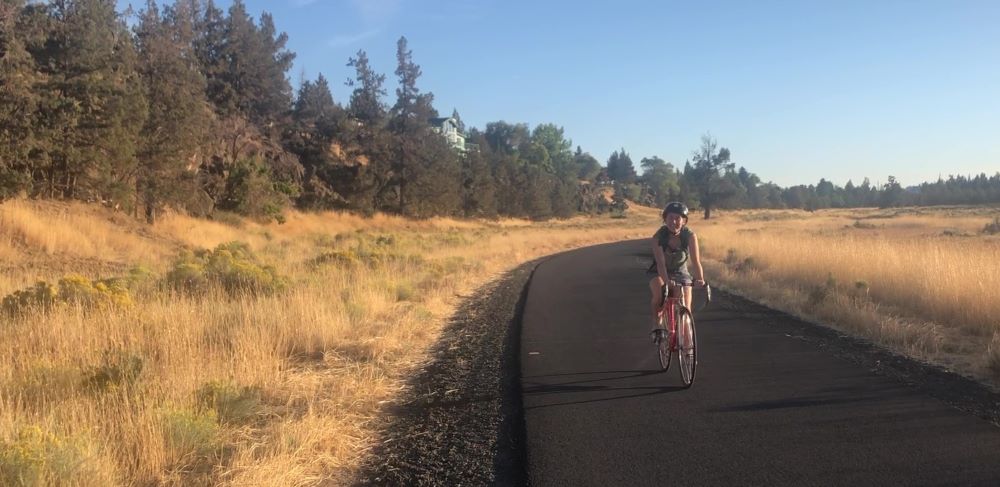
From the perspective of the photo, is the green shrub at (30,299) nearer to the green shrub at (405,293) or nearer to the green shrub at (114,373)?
the green shrub at (114,373)

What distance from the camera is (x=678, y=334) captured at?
22.4ft

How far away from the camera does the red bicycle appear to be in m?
6.64

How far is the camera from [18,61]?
20047mm

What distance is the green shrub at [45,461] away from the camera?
3.59 meters

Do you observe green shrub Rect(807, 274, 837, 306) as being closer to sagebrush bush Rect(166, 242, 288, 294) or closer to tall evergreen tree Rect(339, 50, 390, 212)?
sagebrush bush Rect(166, 242, 288, 294)

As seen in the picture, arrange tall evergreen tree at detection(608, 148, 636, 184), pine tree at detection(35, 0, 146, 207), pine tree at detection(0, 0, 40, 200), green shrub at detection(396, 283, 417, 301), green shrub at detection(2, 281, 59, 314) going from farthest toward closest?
tall evergreen tree at detection(608, 148, 636, 184)
pine tree at detection(35, 0, 146, 207)
pine tree at detection(0, 0, 40, 200)
green shrub at detection(396, 283, 417, 301)
green shrub at detection(2, 281, 59, 314)

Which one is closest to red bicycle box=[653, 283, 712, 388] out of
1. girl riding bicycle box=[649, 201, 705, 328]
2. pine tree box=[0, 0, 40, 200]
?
girl riding bicycle box=[649, 201, 705, 328]

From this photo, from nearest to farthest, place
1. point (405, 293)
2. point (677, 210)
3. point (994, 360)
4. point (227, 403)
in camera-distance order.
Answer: point (227, 403), point (994, 360), point (677, 210), point (405, 293)

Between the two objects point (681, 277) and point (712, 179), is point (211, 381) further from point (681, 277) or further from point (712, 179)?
point (712, 179)

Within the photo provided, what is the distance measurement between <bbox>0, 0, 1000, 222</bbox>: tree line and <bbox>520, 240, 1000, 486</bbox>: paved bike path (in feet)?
67.0

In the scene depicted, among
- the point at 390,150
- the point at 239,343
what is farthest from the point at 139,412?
the point at 390,150

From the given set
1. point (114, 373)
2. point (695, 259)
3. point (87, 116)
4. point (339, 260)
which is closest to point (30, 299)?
point (114, 373)

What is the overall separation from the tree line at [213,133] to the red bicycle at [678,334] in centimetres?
2083

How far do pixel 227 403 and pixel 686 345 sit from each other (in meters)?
4.54
